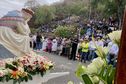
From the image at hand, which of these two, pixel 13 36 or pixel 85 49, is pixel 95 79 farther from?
pixel 85 49

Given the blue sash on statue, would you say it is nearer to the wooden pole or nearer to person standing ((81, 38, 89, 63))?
the wooden pole

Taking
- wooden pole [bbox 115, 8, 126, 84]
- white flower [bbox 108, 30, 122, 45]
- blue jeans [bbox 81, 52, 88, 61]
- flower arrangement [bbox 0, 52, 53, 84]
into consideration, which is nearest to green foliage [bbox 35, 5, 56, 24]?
blue jeans [bbox 81, 52, 88, 61]

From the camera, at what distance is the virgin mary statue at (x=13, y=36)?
943cm

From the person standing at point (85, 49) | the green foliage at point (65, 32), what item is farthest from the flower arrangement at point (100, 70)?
the green foliage at point (65, 32)

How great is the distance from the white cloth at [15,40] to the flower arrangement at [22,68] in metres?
0.59

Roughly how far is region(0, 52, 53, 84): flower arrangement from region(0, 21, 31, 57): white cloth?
1.95 ft

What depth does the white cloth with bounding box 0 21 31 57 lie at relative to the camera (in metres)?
9.49

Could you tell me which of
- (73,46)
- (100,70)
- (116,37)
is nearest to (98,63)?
(100,70)

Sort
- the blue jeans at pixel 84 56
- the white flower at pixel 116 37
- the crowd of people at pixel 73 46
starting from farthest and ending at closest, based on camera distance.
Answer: the blue jeans at pixel 84 56 → the crowd of people at pixel 73 46 → the white flower at pixel 116 37

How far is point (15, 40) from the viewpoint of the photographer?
9555 mm

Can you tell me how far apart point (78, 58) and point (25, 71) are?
1548 centimetres

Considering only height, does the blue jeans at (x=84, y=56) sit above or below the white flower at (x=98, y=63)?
below

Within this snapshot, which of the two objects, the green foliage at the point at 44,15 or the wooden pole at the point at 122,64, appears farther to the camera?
the green foliage at the point at 44,15

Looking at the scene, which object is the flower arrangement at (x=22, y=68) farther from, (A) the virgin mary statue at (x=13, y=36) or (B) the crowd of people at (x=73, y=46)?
(B) the crowd of people at (x=73, y=46)
